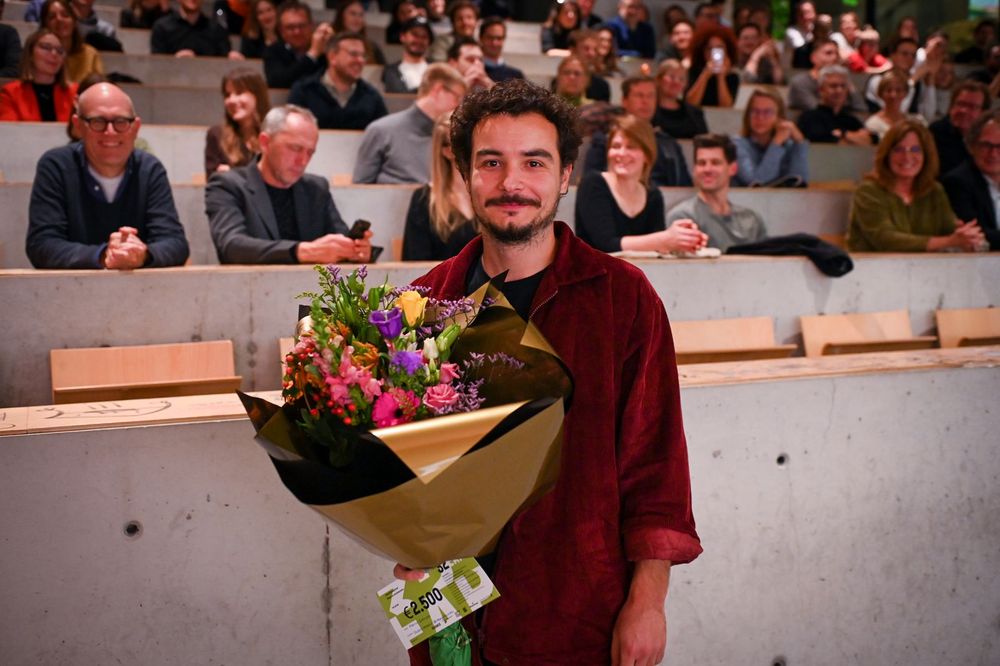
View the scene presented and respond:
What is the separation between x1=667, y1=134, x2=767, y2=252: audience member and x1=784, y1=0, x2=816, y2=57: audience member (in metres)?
5.98

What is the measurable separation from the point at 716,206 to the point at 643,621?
302 cm

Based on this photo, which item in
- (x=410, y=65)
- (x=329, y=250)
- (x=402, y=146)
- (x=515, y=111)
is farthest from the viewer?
(x=410, y=65)

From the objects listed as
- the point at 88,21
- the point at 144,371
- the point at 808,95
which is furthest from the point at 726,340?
the point at 88,21

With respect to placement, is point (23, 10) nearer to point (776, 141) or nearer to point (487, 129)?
point (776, 141)

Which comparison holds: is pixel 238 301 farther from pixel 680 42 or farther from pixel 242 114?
pixel 680 42

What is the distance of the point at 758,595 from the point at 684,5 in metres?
9.09

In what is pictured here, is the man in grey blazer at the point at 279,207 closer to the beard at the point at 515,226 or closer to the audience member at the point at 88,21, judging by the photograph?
the beard at the point at 515,226

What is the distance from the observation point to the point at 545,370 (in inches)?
45.2

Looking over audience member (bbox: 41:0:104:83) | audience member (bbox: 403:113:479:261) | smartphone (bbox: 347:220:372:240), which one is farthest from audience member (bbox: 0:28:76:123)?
smartphone (bbox: 347:220:372:240)

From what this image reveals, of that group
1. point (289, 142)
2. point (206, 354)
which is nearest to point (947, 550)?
point (206, 354)

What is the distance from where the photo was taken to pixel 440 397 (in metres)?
1.09

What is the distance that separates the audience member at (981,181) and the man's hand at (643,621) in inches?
147

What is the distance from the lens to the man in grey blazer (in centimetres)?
305

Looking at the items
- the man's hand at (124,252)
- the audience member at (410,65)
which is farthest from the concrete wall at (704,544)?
the audience member at (410,65)
